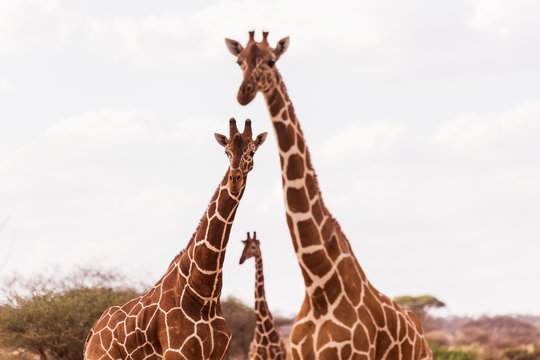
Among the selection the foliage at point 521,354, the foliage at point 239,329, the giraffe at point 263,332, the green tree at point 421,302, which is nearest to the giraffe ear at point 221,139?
the giraffe at point 263,332

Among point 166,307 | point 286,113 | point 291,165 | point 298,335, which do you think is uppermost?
point 286,113

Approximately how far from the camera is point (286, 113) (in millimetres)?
7000

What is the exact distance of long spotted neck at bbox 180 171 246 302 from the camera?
9383 mm

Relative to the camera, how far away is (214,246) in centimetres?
944

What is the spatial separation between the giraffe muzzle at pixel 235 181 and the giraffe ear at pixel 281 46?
7.82 feet

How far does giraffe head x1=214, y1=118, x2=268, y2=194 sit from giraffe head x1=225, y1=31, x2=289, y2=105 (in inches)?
89.4

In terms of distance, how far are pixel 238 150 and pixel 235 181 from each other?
38 cm

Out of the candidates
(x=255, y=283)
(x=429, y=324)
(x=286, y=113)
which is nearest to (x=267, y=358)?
(x=255, y=283)

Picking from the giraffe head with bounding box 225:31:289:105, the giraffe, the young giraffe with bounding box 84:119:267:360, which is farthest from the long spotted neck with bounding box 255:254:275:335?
the giraffe head with bounding box 225:31:289:105

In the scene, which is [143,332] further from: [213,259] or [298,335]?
[298,335]

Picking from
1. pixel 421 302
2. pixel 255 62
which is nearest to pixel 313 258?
pixel 255 62

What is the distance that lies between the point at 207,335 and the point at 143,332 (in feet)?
3.15

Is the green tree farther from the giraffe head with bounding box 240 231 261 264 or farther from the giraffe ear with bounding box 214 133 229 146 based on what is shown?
the giraffe ear with bounding box 214 133 229 146

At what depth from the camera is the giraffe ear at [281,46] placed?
6.90m
